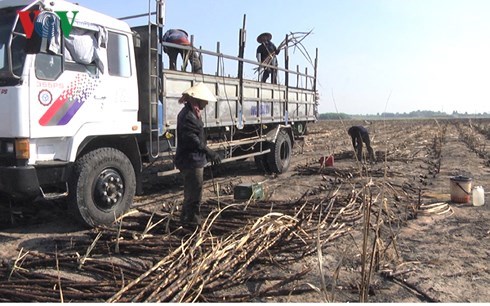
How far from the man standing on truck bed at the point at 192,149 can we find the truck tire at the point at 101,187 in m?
0.99

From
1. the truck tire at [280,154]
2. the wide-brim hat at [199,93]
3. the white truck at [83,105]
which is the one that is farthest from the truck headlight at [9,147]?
the truck tire at [280,154]

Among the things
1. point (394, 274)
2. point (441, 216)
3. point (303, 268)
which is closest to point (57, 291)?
point (303, 268)

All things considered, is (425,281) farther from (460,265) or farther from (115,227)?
(115,227)

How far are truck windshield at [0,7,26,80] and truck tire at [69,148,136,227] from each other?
1.27 meters

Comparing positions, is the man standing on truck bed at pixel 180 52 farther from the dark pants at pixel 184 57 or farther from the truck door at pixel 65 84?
the truck door at pixel 65 84

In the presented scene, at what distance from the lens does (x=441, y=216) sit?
6.30 metres

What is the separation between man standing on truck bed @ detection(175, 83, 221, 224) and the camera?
5.20 metres

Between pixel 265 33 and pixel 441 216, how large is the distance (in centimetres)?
638

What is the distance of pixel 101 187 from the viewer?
5.52m

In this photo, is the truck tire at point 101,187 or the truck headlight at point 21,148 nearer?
the truck headlight at point 21,148

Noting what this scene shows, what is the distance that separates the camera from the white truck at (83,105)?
472 cm

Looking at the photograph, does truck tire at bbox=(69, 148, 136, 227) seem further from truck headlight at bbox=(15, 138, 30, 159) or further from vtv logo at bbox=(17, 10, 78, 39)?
vtv logo at bbox=(17, 10, 78, 39)

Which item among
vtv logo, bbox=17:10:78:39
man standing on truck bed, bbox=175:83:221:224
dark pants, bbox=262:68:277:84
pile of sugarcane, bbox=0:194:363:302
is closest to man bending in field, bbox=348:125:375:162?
dark pants, bbox=262:68:277:84

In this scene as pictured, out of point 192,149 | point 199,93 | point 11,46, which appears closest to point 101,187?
point 192,149
